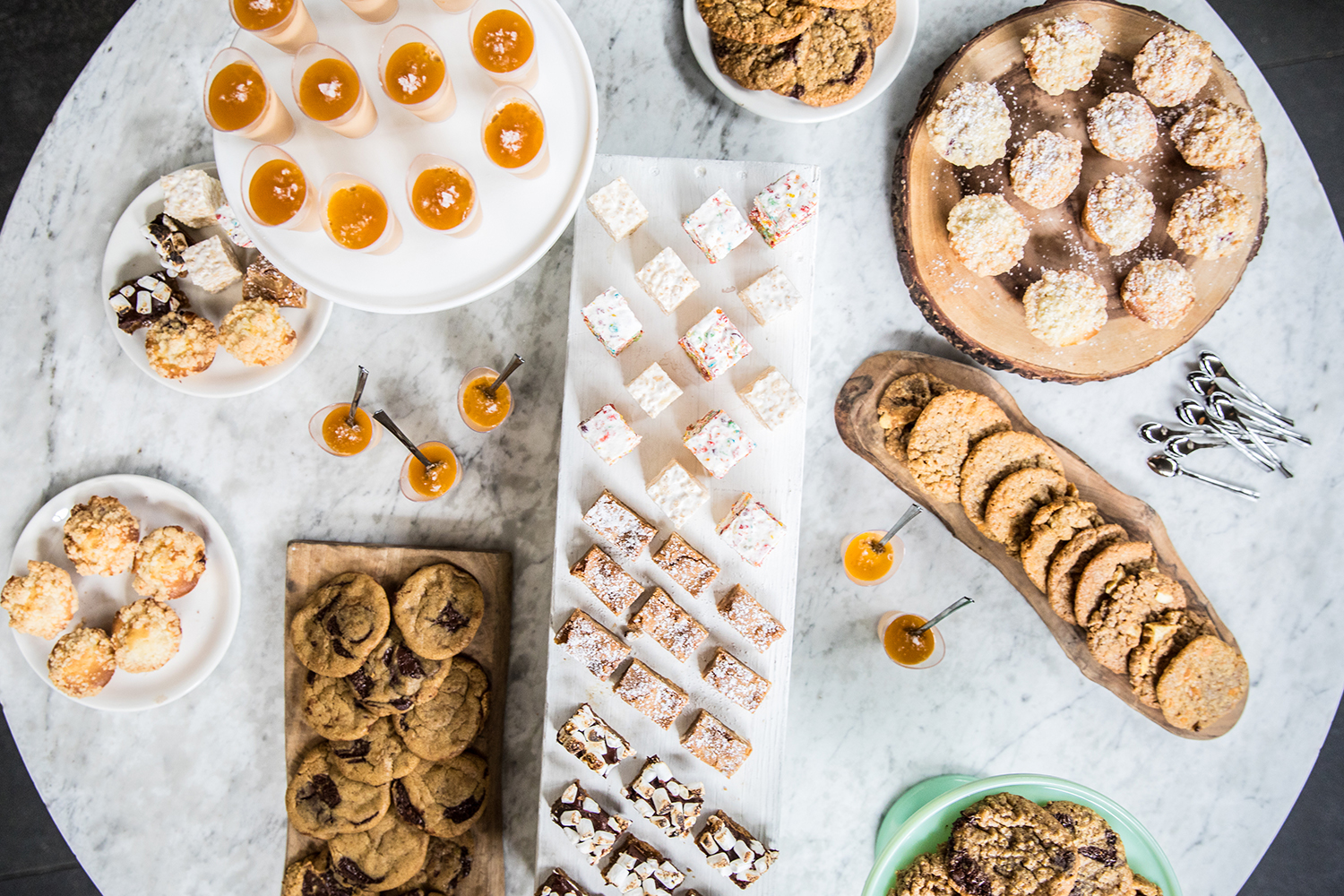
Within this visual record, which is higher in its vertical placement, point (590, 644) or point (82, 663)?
point (590, 644)

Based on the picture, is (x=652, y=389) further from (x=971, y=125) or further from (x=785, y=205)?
(x=971, y=125)

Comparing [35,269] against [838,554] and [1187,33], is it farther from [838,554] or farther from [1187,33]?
[1187,33]

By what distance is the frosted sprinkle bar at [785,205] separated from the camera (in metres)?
3.04

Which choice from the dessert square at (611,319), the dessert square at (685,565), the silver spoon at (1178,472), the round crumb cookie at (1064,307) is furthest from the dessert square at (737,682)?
the silver spoon at (1178,472)

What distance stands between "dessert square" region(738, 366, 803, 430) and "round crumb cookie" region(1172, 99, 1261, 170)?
209 centimetres

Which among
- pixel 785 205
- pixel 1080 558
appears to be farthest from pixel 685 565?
pixel 1080 558

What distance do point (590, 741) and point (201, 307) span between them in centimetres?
264

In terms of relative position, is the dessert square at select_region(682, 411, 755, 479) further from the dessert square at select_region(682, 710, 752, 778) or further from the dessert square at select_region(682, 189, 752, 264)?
the dessert square at select_region(682, 710, 752, 778)

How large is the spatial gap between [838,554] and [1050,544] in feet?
3.06

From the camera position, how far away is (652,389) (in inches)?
120

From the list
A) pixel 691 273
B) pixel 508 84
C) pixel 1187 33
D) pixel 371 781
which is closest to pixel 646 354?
pixel 691 273

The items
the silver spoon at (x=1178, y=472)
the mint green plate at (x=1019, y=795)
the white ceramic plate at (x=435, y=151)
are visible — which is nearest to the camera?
the white ceramic plate at (x=435, y=151)

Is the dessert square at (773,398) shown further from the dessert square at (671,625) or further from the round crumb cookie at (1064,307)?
the round crumb cookie at (1064,307)

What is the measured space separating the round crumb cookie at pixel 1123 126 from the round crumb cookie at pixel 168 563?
173 inches
